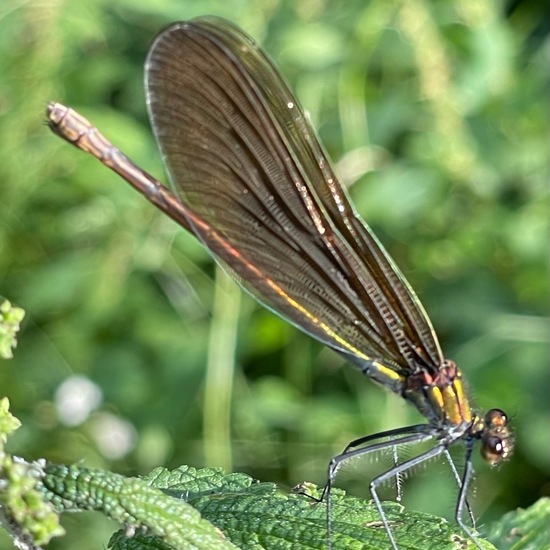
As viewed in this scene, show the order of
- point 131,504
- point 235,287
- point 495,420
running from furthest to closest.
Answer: point 235,287 → point 495,420 → point 131,504

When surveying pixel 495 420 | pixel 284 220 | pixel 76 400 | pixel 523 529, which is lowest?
pixel 523 529

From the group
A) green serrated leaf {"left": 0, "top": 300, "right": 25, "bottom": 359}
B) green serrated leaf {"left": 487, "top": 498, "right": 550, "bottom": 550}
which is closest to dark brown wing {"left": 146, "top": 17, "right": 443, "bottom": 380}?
green serrated leaf {"left": 487, "top": 498, "right": 550, "bottom": 550}

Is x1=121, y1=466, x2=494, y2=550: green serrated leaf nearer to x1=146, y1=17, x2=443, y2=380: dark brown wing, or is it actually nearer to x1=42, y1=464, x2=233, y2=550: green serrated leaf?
x1=42, y1=464, x2=233, y2=550: green serrated leaf

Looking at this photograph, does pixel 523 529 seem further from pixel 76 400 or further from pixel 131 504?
pixel 76 400

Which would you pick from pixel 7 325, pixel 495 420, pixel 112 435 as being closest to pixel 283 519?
pixel 7 325

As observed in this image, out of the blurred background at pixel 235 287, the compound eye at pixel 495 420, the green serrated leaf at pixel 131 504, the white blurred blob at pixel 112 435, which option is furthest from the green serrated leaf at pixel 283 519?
the white blurred blob at pixel 112 435

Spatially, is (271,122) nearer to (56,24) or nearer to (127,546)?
(127,546)
